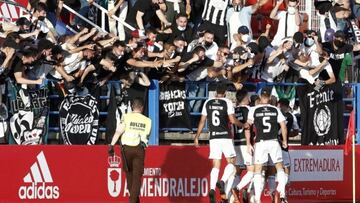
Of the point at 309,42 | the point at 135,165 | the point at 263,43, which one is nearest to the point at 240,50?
the point at 263,43

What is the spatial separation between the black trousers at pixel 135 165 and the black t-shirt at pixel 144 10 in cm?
434

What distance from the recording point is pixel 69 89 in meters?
25.2

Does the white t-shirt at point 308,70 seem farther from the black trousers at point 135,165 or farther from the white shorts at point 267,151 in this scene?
the black trousers at point 135,165

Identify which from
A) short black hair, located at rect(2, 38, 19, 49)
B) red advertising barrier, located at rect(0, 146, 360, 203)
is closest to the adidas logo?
red advertising barrier, located at rect(0, 146, 360, 203)

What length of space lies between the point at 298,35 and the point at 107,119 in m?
4.41

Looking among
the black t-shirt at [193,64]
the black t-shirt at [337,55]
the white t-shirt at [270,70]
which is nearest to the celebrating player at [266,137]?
the black t-shirt at [193,64]

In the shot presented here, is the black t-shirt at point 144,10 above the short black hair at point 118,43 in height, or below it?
above

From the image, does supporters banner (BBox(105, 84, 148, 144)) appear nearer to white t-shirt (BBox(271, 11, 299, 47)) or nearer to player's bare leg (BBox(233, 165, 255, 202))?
player's bare leg (BBox(233, 165, 255, 202))

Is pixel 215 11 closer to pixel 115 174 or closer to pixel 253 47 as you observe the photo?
pixel 253 47

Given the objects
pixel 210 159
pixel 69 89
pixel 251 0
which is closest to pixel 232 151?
pixel 210 159

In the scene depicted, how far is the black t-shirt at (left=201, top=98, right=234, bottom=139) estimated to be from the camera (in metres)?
24.8

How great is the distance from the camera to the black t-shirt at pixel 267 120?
24.5 meters

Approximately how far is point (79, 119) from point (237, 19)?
463 centimetres

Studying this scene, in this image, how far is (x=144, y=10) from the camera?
27.6 metres
